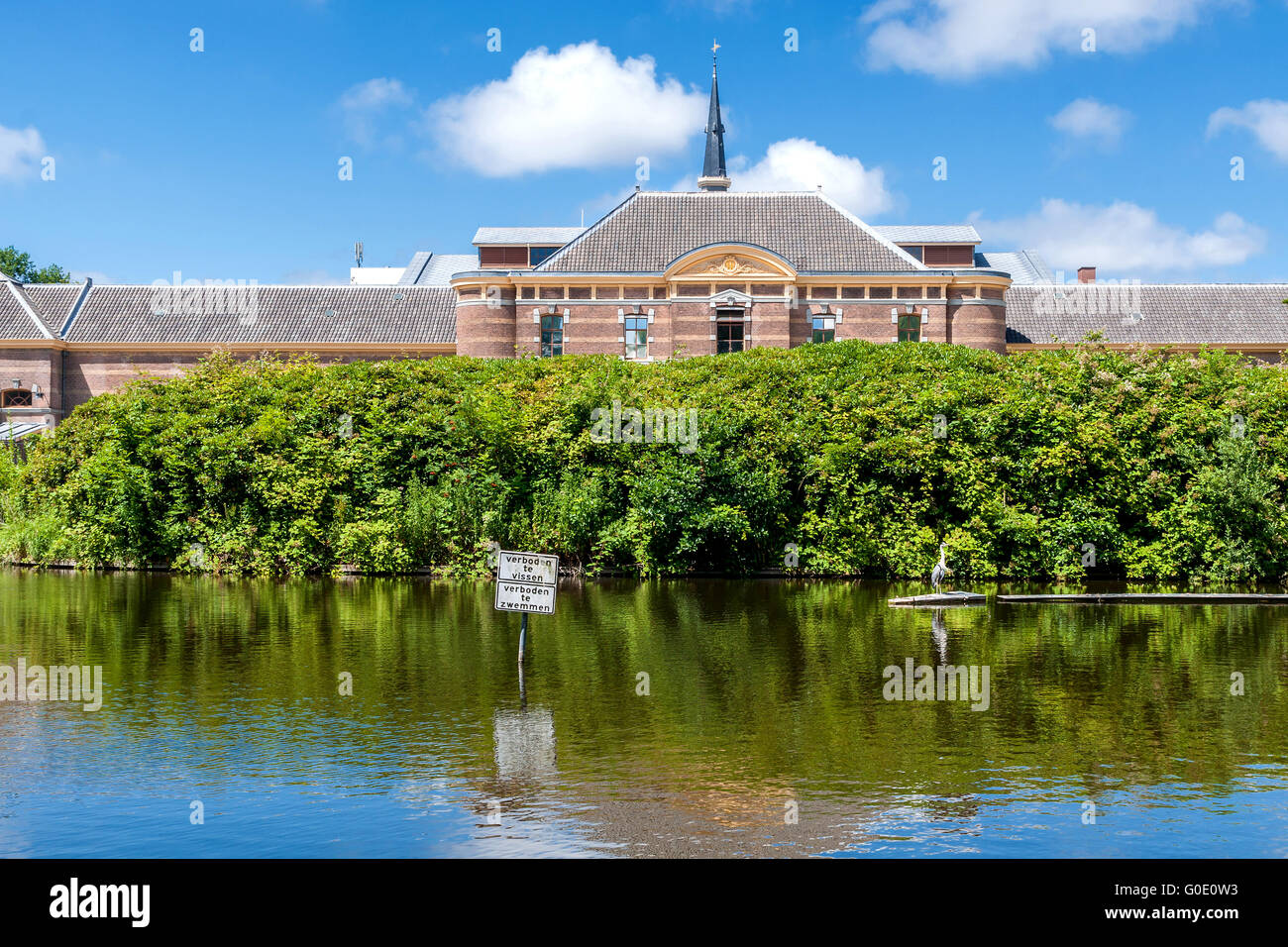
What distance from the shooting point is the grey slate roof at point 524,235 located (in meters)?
63.5

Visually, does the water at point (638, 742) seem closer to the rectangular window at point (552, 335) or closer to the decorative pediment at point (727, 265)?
the decorative pediment at point (727, 265)

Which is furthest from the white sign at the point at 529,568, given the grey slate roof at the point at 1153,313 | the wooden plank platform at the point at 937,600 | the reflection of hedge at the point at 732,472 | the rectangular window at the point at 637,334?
the grey slate roof at the point at 1153,313

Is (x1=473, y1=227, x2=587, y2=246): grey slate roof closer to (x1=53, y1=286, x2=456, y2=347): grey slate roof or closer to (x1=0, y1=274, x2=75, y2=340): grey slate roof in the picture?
(x1=53, y1=286, x2=456, y2=347): grey slate roof

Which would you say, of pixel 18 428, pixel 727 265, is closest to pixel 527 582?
pixel 727 265

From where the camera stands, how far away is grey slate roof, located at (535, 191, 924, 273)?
1975 inches

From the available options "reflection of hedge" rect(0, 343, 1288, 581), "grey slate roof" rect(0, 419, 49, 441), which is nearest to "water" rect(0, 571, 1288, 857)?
"reflection of hedge" rect(0, 343, 1288, 581)

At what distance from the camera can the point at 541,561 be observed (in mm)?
15562

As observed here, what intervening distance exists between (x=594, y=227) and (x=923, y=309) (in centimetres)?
1489

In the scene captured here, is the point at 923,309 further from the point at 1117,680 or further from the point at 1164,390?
the point at 1117,680

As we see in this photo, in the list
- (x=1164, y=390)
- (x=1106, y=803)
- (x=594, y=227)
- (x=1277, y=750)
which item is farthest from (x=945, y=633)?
(x=594, y=227)

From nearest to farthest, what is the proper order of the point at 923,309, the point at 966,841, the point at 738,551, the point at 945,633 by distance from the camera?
the point at 966,841
the point at 945,633
the point at 738,551
the point at 923,309

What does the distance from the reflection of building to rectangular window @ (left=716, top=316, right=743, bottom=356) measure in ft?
0.23

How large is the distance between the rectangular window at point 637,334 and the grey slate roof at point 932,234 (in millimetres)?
18065

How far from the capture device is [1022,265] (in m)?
70.4
